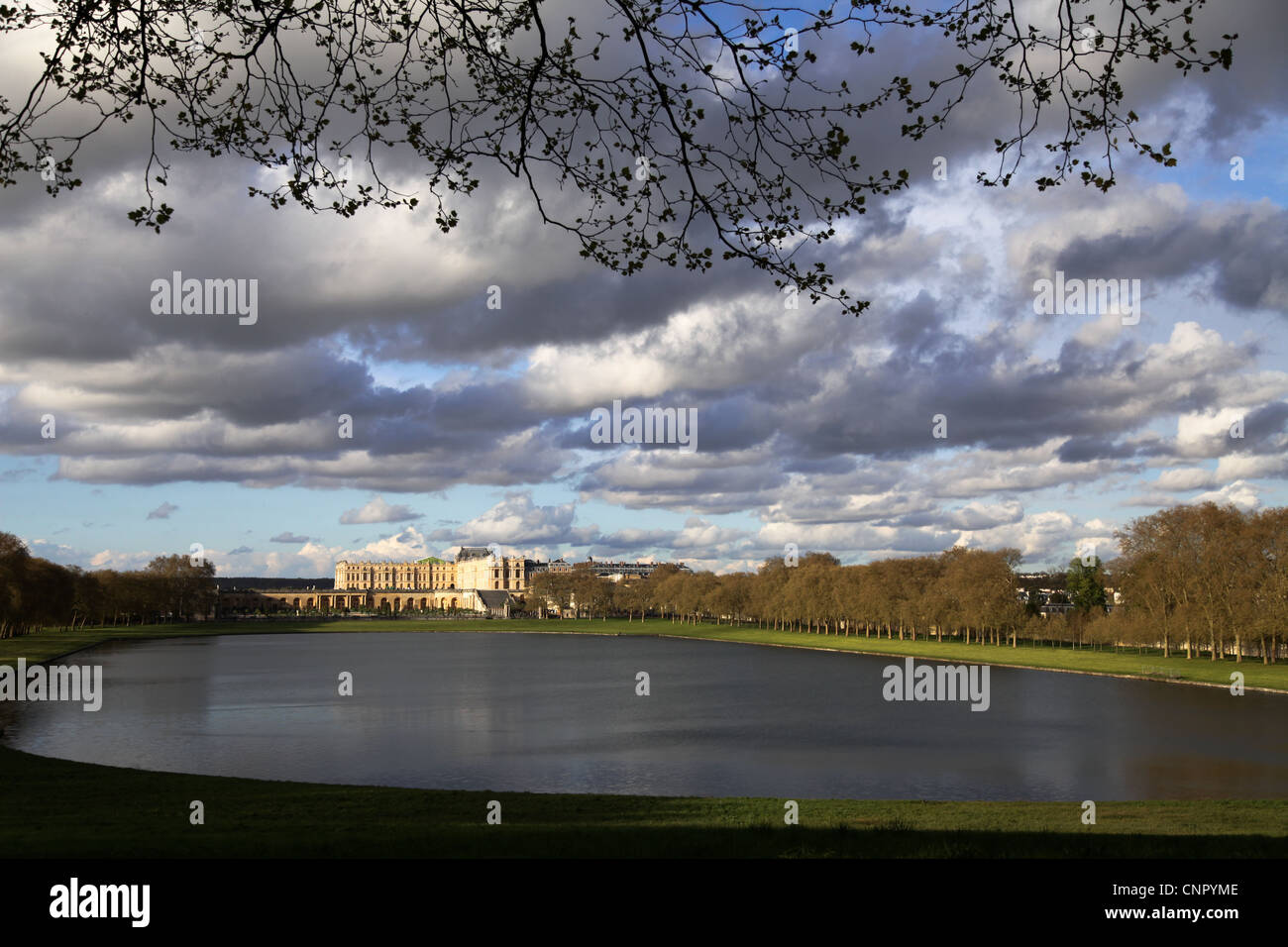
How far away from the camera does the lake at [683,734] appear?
26.6m

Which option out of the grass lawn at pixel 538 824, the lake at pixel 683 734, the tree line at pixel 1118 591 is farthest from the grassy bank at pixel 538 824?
the tree line at pixel 1118 591

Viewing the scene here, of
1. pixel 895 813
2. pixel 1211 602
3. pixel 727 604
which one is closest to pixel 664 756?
pixel 895 813

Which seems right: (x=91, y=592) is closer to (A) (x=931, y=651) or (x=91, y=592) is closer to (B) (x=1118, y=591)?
(A) (x=931, y=651)

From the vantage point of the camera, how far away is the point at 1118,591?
8219 centimetres

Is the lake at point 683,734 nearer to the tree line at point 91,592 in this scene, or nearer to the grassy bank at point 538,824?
the grassy bank at point 538,824

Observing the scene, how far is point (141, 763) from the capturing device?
28859 millimetres

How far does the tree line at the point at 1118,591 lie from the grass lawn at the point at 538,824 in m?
54.6

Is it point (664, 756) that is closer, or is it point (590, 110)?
point (590, 110)

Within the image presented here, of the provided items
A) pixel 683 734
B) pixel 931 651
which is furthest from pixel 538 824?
pixel 931 651

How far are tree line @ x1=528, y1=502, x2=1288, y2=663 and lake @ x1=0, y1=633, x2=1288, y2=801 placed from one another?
13033 millimetres

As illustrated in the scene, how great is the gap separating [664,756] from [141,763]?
1488cm
